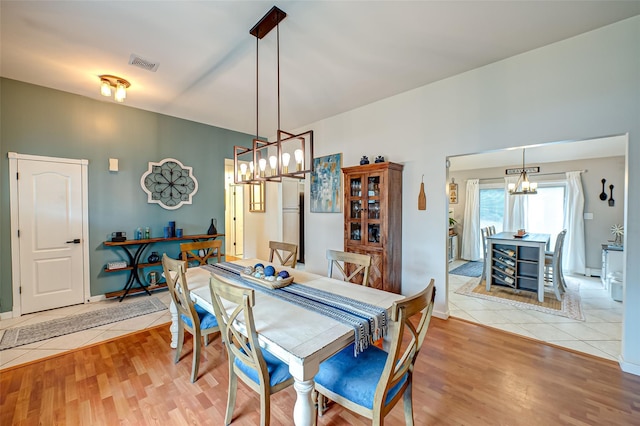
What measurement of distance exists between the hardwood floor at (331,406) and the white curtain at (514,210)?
424cm

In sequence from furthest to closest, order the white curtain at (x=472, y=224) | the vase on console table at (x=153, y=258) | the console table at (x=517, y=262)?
the white curtain at (x=472, y=224), the vase on console table at (x=153, y=258), the console table at (x=517, y=262)

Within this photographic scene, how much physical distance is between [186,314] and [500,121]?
3.56 metres

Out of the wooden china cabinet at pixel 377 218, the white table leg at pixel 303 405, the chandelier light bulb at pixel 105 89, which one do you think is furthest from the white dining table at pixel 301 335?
the chandelier light bulb at pixel 105 89

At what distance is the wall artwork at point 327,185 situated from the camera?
4.16 m

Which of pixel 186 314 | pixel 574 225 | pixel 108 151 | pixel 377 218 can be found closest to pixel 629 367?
pixel 377 218

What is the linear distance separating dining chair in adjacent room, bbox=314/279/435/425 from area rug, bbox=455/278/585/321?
10.1 ft

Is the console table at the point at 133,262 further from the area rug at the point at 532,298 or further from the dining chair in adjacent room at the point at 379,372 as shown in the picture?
the area rug at the point at 532,298

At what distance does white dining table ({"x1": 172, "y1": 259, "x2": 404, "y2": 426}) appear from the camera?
1.20m

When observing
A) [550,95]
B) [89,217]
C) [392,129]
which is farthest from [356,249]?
[89,217]

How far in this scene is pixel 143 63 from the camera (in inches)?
106

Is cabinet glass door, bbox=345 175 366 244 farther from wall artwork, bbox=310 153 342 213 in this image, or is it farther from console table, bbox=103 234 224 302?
console table, bbox=103 234 224 302

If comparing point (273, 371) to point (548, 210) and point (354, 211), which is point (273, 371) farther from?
point (548, 210)

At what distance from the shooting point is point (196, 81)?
122 inches

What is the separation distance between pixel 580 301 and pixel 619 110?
292 cm
